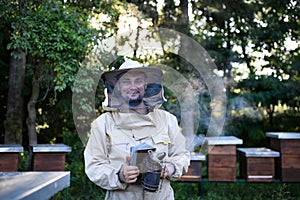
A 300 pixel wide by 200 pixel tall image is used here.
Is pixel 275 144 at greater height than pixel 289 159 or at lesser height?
greater

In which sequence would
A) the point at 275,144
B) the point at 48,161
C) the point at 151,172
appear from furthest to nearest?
1. the point at 275,144
2. the point at 48,161
3. the point at 151,172

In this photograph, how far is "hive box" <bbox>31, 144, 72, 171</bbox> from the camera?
4.47m

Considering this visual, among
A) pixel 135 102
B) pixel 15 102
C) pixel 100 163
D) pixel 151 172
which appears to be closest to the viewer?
pixel 151 172

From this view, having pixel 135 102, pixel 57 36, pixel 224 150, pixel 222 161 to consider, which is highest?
pixel 57 36

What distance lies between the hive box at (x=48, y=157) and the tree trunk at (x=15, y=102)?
206 cm

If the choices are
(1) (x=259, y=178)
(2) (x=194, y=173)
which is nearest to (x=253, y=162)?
(1) (x=259, y=178)

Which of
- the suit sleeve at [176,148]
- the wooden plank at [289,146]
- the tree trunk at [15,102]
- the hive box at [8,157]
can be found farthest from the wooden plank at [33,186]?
the tree trunk at [15,102]

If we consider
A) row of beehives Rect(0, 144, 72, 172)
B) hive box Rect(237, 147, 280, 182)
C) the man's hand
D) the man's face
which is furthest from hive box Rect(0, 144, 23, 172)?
hive box Rect(237, 147, 280, 182)

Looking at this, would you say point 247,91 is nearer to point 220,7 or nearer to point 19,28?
point 220,7

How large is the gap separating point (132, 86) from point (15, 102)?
4917 millimetres

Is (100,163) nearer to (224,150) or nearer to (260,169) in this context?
(224,150)

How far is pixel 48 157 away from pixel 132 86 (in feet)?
8.95

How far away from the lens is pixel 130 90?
2.16 m

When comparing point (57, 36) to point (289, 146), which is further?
point (289, 146)
